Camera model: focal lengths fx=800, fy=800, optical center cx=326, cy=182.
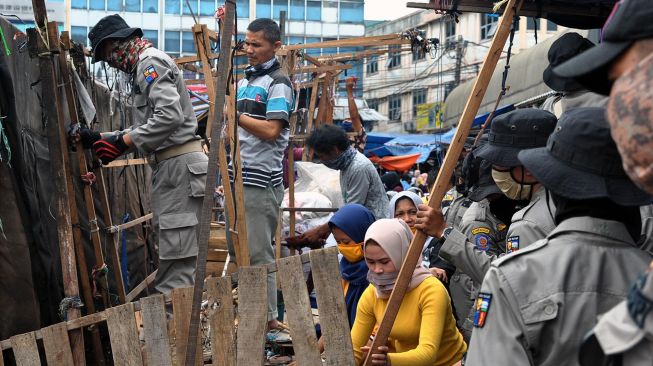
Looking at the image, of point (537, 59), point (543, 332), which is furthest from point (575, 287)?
point (537, 59)

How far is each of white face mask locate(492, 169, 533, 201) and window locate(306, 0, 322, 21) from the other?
4105cm

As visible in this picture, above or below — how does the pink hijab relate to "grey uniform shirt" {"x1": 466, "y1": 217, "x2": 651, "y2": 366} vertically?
below

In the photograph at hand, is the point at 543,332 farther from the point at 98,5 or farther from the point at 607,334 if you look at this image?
the point at 98,5

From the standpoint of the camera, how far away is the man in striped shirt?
5.76 m

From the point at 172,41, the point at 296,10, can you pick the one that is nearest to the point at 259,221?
the point at 172,41

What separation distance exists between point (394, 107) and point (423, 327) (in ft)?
159

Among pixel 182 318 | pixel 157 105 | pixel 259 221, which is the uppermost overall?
pixel 157 105

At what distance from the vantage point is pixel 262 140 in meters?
5.77

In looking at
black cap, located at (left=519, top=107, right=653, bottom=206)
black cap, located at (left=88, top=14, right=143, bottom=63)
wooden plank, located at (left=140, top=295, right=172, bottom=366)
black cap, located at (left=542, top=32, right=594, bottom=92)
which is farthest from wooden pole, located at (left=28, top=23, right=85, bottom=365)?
black cap, located at (left=519, top=107, right=653, bottom=206)

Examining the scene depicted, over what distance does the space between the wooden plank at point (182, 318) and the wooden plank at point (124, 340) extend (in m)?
0.20

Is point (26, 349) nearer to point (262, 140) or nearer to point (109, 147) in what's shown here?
point (109, 147)

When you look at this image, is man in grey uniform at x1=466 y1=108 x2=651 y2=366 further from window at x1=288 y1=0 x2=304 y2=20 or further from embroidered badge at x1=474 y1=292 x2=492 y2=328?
window at x1=288 y1=0 x2=304 y2=20

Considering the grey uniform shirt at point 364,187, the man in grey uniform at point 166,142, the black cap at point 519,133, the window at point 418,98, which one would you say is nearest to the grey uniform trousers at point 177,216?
the man in grey uniform at point 166,142

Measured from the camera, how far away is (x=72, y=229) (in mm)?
5188
